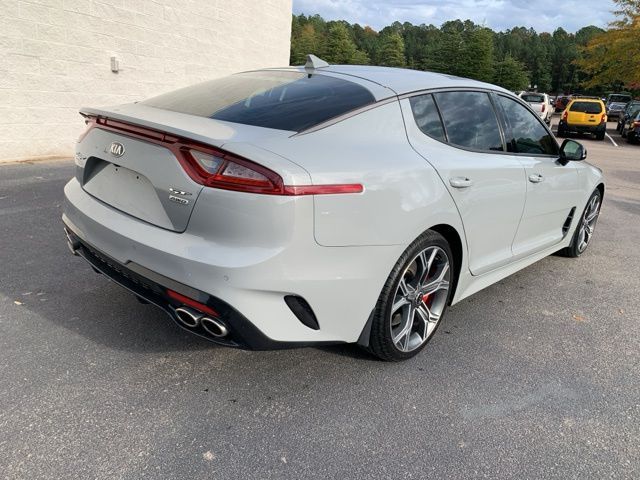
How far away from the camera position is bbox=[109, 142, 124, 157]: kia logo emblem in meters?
2.51

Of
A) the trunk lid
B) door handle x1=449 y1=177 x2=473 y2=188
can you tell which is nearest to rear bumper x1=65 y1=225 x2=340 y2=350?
the trunk lid

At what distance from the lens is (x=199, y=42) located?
10906 millimetres

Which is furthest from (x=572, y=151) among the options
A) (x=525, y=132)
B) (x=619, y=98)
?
(x=619, y=98)

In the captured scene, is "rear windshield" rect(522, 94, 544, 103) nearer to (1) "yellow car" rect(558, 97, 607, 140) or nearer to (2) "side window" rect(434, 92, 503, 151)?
(1) "yellow car" rect(558, 97, 607, 140)

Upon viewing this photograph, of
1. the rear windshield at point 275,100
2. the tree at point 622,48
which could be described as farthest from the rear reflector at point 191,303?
the tree at point 622,48

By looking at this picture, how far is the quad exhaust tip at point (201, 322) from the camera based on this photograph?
222 centimetres

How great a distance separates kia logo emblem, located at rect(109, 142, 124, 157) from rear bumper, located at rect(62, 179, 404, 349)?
0.94 ft

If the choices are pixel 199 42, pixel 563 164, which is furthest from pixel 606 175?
pixel 199 42

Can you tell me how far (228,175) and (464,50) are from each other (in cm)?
6398

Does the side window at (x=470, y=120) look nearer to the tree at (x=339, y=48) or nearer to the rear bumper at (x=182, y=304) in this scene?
the rear bumper at (x=182, y=304)

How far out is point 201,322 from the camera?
2264 mm

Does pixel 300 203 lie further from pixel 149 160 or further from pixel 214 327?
pixel 149 160

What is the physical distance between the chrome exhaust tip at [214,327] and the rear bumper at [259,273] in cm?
3

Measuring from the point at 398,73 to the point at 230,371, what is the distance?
6.68 ft
